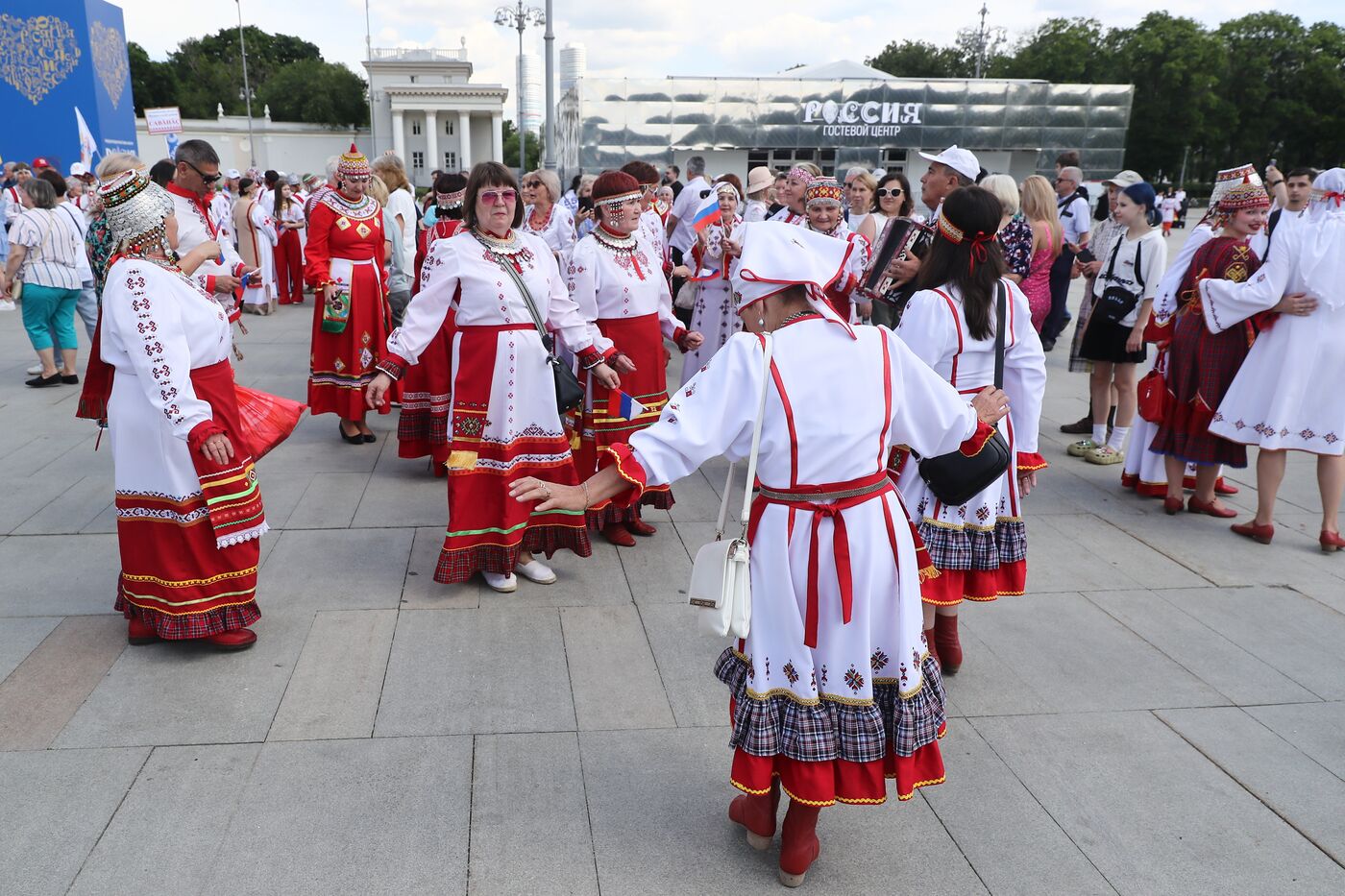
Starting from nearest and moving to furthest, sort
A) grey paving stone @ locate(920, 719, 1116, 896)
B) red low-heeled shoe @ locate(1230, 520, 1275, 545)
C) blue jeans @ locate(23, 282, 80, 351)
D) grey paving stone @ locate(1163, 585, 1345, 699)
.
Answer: grey paving stone @ locate(920, 719, 1116, 896), grey paving stone @ locate(1163, 585, 1345, 699), red low-heeled shoe @ locate(1230, 520, 1275, 545), blue jeans @ locate(23, 282, 80, 351)

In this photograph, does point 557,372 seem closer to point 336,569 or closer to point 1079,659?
point 336,569

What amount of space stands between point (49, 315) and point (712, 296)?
638 cm

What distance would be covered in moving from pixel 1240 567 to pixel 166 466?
543 cm

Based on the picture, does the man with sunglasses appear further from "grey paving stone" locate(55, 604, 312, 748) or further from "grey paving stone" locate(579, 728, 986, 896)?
"grey paving stone" locate(579, 728, 986, 896)

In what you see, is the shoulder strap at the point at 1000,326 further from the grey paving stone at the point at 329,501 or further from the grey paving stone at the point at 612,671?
the grey paving stone at the point at 329,501

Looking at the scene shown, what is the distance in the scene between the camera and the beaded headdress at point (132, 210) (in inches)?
142

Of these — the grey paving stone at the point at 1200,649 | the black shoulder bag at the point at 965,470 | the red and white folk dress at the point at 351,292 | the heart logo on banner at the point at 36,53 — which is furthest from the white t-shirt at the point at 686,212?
the heart logo on banner at the point at 36,53

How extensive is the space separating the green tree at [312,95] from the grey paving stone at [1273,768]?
7999cm

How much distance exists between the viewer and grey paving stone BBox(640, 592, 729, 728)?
3.68 metres

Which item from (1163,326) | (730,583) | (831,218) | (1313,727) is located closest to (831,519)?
(730,583)

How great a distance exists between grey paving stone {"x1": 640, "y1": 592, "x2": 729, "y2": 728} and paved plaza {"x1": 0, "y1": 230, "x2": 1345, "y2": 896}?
0.05 ft

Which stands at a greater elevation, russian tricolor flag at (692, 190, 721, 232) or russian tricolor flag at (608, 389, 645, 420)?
russian tricolor flag at (692, 190, 721, 232)

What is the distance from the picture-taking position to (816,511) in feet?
8.27

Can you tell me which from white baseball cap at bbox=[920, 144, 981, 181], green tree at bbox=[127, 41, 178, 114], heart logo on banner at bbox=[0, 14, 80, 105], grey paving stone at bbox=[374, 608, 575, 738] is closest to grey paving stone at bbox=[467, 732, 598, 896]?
grey paving stone at bbox=[374, 608, 575, 738]
